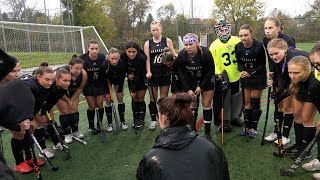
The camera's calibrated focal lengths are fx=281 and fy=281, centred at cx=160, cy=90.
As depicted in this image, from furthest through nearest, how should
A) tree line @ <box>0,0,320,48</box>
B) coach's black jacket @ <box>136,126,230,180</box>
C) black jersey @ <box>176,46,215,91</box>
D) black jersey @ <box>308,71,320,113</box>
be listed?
tree line @ <box>0,0,320,48</box> < black jersey @ <box>176,46,215,91</box> < black jersey @ <box>308,71,320,113</box> < coach's black jacket @ <box>136,126,230,180</box>

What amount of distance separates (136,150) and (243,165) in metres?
1.58

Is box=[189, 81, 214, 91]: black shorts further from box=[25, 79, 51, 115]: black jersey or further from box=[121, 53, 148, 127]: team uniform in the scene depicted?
box=[25, 79, 51, 115]: black jersey

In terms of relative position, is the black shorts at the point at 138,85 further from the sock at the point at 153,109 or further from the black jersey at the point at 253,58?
the black jersey at the point at 253,58

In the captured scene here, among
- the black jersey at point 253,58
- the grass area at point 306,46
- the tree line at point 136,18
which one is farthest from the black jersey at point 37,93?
the grass area at point 306,46

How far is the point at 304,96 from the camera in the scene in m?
3.40

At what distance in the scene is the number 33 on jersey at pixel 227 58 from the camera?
453 cm

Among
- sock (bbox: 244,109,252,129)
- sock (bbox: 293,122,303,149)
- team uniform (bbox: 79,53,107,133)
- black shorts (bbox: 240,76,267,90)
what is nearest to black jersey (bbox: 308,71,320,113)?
sock (bbox: 293,122,303,149)

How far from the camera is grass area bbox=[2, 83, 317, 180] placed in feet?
11.5

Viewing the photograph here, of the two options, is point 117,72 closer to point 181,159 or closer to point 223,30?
point 223,30

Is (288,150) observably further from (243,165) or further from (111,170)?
(111,170)

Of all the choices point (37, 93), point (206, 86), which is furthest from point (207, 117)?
point (37, 93)

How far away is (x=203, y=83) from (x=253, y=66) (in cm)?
82

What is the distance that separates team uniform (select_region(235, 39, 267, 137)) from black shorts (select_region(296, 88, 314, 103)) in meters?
0.83

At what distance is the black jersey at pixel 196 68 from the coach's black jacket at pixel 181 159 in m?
2.47
